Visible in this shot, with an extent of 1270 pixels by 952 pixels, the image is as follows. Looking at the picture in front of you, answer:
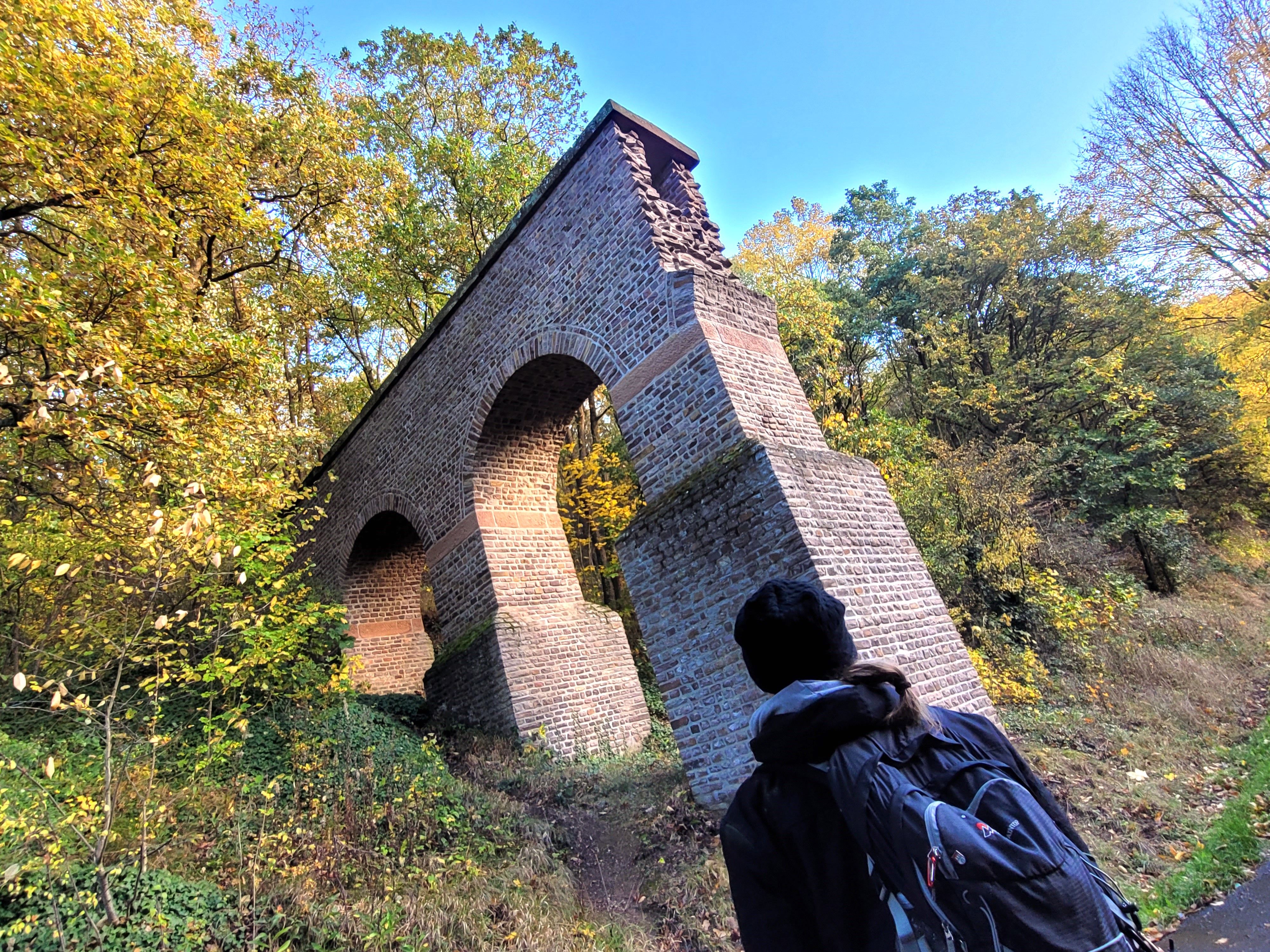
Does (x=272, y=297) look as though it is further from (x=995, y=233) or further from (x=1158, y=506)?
(x=1158, y=506)

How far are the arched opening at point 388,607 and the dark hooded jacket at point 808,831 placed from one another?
1103 centimetres

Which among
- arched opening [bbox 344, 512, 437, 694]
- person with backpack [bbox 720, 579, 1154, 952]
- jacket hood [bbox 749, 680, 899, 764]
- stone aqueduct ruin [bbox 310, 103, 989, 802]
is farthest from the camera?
arched opening [bbox 344, 512, 437, 694]

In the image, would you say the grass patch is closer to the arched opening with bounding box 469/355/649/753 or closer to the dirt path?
the dirt path

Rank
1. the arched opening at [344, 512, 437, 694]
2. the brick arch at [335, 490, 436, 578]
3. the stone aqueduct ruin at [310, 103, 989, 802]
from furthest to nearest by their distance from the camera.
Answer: the arched opening at [344, 512, 437, 694] → the brick arch at [335, 490, 436, 578] → the stone aqueduct ruin at [310, 103, 989, 802]

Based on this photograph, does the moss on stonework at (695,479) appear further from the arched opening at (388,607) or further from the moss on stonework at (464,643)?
the arched opening at (388,607)

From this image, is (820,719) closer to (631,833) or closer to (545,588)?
(631,833)

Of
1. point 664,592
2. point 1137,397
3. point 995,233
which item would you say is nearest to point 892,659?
point 664,592

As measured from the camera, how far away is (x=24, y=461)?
19.2 ft

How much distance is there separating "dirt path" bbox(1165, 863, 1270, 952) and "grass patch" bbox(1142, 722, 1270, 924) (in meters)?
0.08

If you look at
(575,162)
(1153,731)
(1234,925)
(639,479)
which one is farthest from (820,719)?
(1153,731)

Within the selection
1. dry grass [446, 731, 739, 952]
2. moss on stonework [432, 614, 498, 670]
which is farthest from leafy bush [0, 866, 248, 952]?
moss on stonework [432, 614, 498, 670]

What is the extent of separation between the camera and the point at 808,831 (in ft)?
4.80

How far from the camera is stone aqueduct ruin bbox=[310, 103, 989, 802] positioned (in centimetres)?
562

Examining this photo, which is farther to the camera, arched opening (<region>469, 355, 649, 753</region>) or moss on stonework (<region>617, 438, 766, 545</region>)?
arched opening (<region>469, 355, 649, 753</region>)
